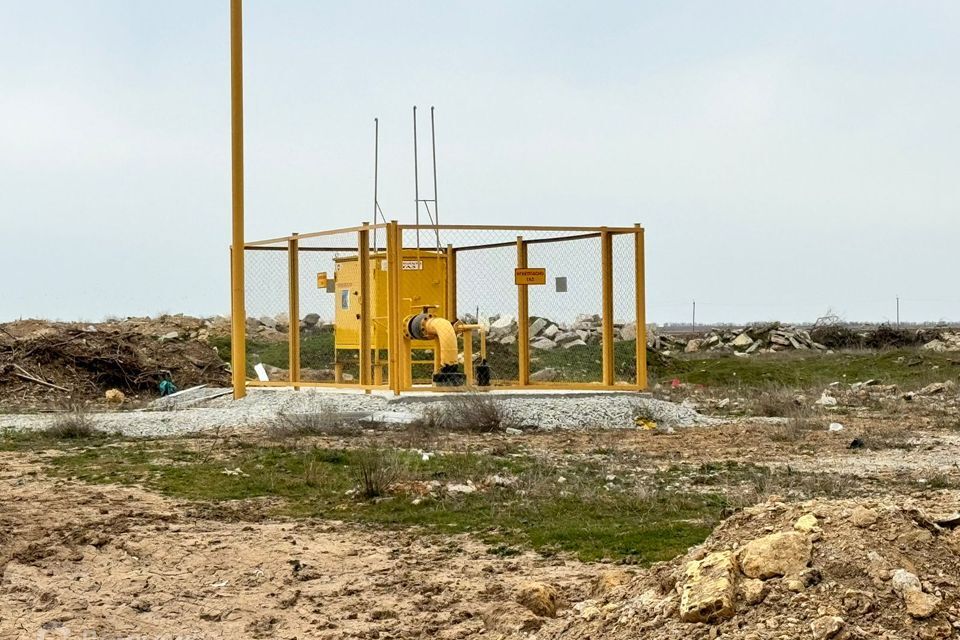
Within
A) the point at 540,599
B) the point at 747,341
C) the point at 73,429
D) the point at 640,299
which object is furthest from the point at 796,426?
the point at 747,341

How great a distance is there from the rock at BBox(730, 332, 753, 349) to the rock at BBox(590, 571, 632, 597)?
39.5m

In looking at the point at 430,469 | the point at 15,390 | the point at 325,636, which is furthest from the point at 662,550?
the point at 15,390

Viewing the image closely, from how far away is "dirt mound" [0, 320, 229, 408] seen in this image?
24922 millimetres

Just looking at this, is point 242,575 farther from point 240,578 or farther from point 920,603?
point 920,603

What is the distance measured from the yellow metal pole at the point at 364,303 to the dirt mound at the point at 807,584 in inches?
500

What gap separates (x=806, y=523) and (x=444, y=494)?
4.97m

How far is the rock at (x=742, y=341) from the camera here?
4578 cm

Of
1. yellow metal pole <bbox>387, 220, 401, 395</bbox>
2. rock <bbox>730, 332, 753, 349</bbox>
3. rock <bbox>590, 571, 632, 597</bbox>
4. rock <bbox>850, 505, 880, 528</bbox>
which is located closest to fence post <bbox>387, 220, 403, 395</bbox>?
yellow metal pole <bbox>387, 220, 401, 395</bbox>

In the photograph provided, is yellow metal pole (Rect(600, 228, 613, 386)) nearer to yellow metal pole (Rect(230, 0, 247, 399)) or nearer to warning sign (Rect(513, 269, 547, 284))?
warning sign (Rect(513, 269, 547, 284))

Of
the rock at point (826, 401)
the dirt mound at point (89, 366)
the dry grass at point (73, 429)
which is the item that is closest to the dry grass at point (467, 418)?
the dry grass at point (73, 429)

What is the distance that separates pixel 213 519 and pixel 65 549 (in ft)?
4.81

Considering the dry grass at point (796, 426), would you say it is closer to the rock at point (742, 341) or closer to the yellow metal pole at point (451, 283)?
the yellow metal pole at point (451, 283)

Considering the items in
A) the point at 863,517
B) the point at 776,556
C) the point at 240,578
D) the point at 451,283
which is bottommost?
the point at 240,578

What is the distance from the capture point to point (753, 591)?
17.3ft
